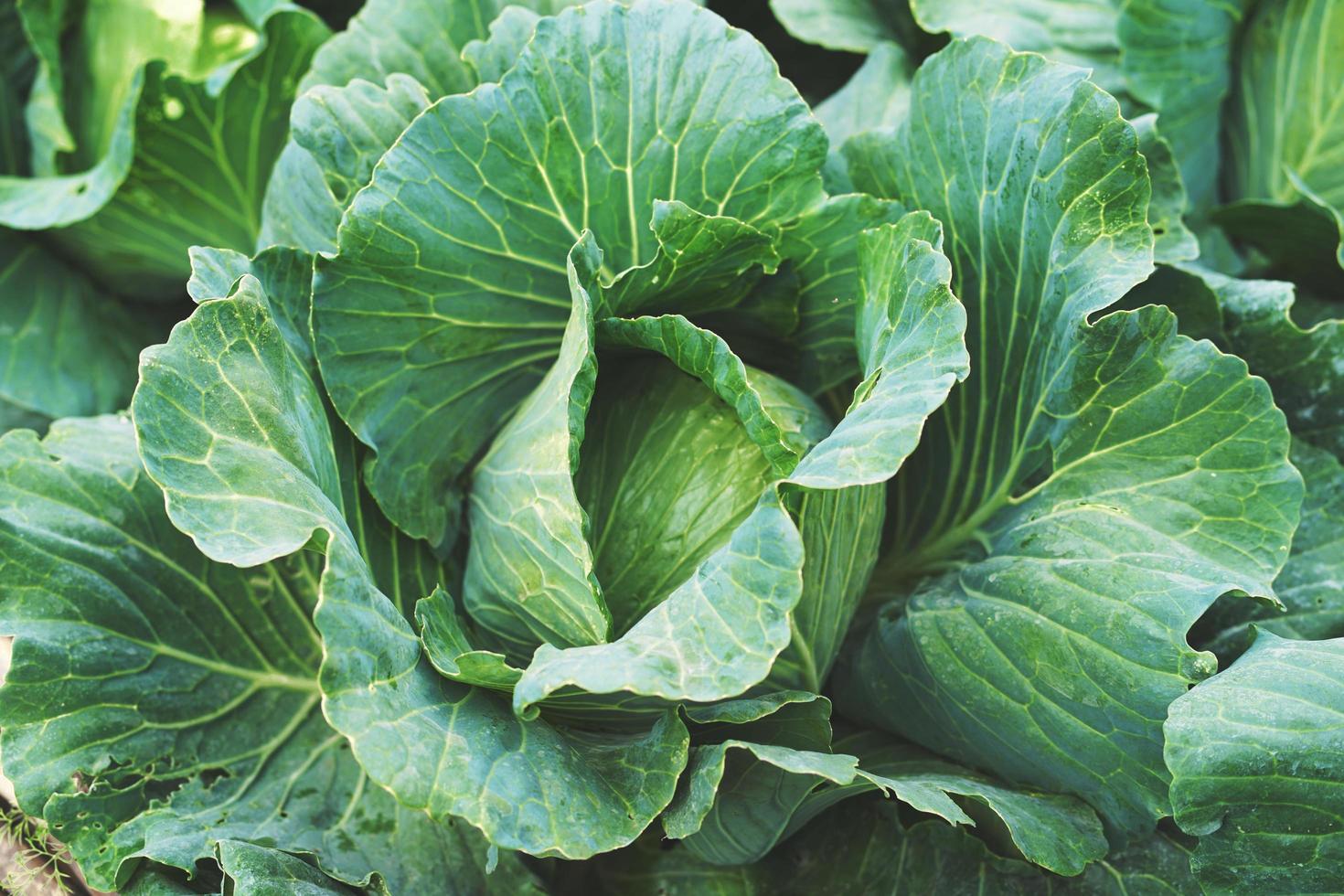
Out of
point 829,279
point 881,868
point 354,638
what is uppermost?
point 829,279

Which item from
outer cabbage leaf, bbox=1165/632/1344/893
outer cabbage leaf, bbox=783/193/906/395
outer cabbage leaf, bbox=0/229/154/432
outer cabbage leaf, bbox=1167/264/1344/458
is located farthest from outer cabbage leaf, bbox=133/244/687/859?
outer cabbage leaf, bbox=0/229/154/432

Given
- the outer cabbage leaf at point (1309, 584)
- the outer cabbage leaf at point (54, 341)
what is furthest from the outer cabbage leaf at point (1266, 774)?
the outer cabbage leaf at point (54, 341)

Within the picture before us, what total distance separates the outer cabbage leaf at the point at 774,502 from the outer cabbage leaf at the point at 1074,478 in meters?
0.20

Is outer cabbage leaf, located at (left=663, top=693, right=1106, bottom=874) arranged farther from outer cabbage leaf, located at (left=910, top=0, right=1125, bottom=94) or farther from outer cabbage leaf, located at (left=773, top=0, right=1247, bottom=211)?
outer cabbage leaf, located at (left=910, top=0, right=1125, bottom=94)

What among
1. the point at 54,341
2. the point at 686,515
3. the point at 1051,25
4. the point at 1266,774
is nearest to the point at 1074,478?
the point at 1266,774

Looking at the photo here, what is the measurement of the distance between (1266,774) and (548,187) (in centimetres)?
121

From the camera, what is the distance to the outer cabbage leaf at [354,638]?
4.18 feet

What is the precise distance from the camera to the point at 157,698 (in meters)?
1.69

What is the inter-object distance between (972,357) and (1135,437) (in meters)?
0.28

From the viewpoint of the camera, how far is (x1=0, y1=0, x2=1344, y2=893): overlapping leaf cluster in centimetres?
135

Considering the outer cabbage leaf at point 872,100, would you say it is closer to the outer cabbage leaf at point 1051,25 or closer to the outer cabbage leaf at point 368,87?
the outer cabbage leaf at point 1051,25

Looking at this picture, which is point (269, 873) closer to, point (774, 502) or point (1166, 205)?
point (774, 502)

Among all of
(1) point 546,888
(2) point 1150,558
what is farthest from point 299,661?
(2) point 1150,558

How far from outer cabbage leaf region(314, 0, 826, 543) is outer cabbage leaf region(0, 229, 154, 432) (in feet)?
3.90
